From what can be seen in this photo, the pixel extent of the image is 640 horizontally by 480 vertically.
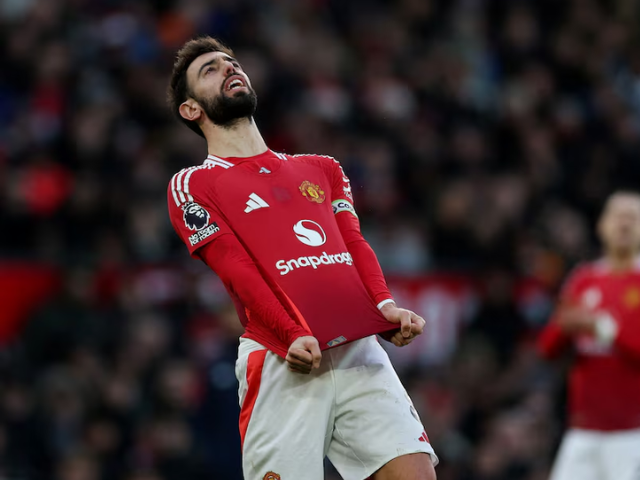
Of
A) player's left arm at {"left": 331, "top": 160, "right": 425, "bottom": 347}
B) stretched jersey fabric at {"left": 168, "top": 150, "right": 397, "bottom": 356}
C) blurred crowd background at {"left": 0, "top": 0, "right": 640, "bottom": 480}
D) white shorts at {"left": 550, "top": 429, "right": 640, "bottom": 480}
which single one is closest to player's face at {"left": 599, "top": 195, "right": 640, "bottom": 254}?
white shorts at {"left": 550, "top": 429, "right": 640, "bottom": 480}

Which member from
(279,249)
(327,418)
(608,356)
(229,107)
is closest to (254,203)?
(279,249)

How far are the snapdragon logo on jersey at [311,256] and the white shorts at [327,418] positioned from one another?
0.34 m

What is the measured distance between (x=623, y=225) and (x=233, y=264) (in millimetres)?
3794

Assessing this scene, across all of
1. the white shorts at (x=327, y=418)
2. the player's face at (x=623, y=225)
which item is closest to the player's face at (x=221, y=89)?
the white shorts at (x=327, y=418)

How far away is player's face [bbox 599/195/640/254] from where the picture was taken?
7199 mm

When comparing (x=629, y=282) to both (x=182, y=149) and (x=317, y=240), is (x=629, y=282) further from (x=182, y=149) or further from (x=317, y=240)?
(x=182, y=149)

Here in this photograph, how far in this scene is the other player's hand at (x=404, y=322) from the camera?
4.14m

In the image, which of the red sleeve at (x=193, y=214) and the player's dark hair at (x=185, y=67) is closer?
the red sleeve at (x=193, y=214)

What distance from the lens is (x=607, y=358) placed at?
281 inches

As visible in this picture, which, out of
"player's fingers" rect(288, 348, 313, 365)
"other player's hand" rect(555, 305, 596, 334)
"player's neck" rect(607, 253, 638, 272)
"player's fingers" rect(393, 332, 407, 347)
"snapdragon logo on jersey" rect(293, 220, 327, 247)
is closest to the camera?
"player's fingers" rect(288, 348, 313, 365)

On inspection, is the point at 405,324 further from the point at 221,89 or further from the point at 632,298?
the point at 632,298

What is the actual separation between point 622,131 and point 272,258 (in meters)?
8.97

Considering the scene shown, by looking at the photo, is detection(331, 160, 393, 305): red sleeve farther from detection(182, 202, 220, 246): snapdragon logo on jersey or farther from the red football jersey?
the red football jersey

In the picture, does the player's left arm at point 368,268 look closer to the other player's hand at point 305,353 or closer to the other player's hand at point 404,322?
the other player's hand at point 404,322
